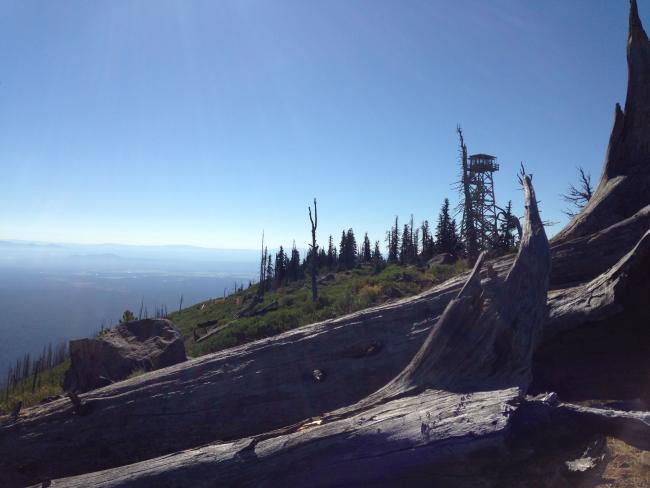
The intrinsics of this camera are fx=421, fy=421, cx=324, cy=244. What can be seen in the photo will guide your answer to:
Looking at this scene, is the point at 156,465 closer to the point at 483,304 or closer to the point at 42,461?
the point at 42,461

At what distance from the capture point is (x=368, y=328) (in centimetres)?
714

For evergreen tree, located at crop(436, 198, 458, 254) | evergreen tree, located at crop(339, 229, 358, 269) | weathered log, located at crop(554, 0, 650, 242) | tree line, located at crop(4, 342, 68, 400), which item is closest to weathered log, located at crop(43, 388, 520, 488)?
weathered log, located at crop(554, 0, 650, 242)

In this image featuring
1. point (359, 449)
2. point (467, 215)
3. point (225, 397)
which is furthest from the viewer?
point (467, 215)

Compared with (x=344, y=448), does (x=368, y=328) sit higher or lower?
higher

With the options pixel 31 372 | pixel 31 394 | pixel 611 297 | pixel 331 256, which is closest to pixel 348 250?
pixel 331 256

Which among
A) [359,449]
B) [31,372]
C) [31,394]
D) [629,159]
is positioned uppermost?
[629,159]

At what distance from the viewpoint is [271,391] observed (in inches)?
257

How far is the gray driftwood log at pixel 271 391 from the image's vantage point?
5114 mm

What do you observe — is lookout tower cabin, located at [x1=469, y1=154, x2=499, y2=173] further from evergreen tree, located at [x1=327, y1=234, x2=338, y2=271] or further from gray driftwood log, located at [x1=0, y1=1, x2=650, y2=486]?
evergreen tree, located at [x1=327, y1=234, x2=338, y2=271]

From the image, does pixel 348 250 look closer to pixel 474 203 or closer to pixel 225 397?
pixel 474 203

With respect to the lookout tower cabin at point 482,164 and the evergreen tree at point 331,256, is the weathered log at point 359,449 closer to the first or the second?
the lookout tower cabin at point 482,164

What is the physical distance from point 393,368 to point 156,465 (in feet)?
11.5

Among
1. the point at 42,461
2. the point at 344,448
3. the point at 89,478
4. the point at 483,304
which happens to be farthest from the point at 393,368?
the point at 42,461

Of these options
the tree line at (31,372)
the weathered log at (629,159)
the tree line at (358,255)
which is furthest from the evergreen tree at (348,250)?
the weathered log at (629,159)
